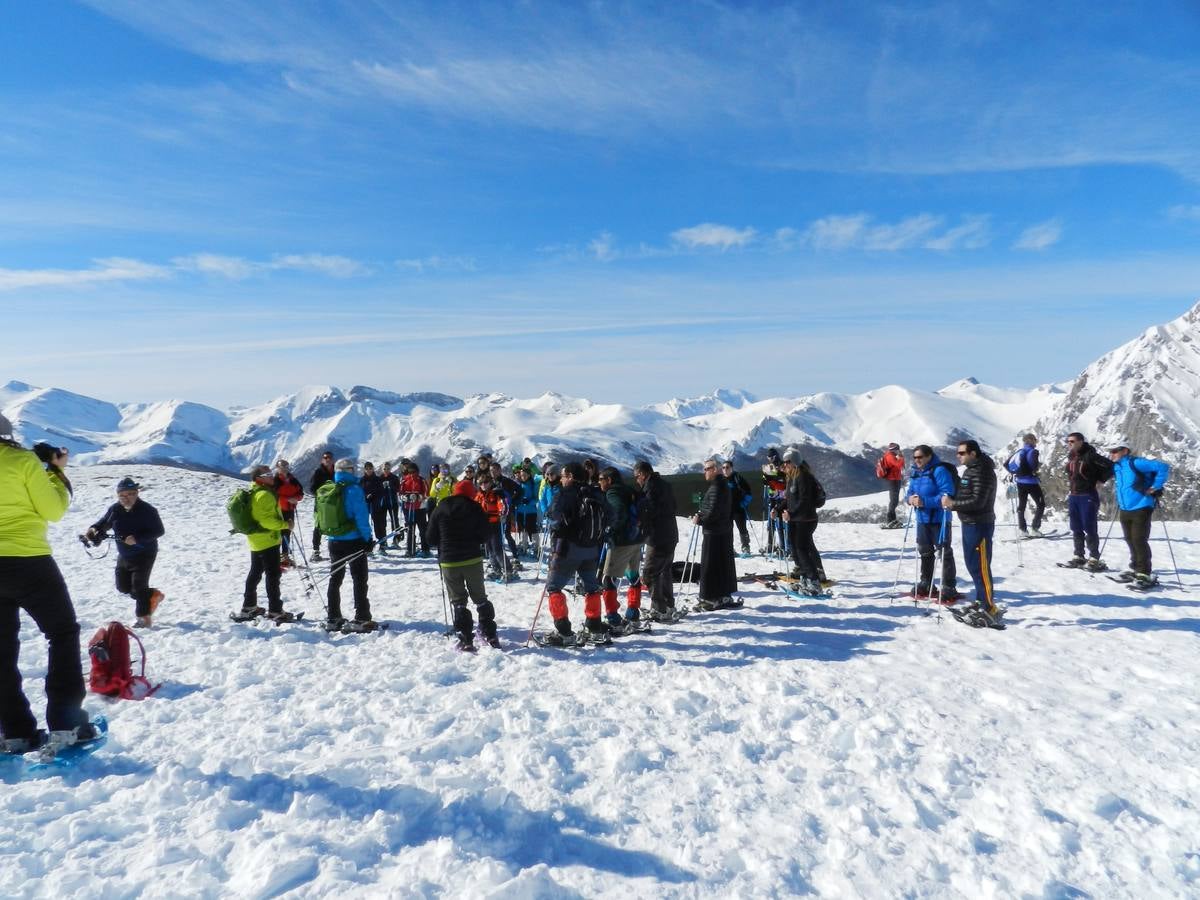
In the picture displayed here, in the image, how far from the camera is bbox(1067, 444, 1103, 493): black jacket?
454 inches

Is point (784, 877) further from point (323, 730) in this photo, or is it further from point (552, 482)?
point (552, 482)

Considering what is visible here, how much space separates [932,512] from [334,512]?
8.73 meters

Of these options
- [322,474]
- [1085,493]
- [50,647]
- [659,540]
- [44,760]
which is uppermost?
[322,474]

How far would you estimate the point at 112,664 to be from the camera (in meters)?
6.62

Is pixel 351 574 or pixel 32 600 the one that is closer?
pixel 32 600

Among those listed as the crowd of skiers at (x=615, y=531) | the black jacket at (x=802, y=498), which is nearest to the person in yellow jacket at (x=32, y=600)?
the crowd of skiers at (x=615, y=531)

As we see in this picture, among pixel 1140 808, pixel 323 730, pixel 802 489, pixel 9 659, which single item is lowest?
pixel 1140 808

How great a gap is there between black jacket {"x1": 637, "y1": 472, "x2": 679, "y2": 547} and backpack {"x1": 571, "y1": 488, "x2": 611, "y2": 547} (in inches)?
48.0

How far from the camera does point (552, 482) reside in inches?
460

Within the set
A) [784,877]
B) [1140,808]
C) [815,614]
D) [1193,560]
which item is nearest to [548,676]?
[784,877]

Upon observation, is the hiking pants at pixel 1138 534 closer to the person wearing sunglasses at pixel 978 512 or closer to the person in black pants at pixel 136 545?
the person wearing sunglasses at pixel 978 512

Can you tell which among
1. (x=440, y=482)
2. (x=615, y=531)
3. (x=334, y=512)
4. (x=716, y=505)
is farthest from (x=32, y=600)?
(x=440, y=482)

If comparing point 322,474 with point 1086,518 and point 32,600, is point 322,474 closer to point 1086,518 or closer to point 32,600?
point 32,600

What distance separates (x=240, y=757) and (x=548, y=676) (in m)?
3.14
